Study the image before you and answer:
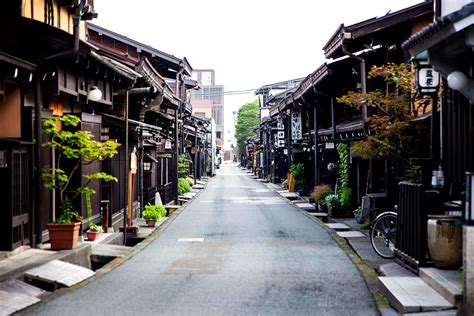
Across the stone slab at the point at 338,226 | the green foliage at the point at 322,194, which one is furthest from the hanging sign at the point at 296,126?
the stone slab at the point at 338,226

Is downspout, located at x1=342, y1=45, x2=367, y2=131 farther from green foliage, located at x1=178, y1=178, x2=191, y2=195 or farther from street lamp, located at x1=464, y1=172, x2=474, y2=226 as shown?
green foliage, located at x1=178, y1=178, x2=191, y2=195

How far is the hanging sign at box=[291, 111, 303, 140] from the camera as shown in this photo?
41025 mm

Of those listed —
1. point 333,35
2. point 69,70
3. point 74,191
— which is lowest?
point 74,191

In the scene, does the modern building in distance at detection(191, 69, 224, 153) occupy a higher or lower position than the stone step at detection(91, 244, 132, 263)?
higher

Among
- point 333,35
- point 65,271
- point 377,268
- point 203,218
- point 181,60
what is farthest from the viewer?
point 181,60

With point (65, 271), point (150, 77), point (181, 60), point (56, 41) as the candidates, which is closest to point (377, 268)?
point (65, 271)

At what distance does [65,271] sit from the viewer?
12.0m

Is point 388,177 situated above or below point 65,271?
above

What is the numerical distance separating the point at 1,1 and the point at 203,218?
15.3 metres

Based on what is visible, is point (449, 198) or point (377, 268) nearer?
point (449, 198)

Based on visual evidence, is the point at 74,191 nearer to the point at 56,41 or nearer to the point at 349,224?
the point at 56,41

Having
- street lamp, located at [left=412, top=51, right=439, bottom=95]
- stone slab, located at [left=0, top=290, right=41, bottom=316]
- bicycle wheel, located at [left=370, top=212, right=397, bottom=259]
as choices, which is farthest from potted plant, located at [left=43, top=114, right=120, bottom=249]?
street lamp, located at [left=412, top=51, right=439, bottom=95]

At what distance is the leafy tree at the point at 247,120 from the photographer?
11500cm

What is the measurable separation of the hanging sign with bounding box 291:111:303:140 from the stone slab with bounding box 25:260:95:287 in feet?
96.6
